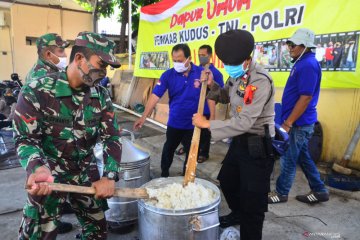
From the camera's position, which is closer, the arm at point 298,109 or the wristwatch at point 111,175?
the wristwatch at point 111,175

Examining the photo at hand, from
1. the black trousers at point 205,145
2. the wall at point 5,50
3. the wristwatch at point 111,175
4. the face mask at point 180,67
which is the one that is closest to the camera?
the wristwatch at point 111,175

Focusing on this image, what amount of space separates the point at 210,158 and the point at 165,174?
1346mm

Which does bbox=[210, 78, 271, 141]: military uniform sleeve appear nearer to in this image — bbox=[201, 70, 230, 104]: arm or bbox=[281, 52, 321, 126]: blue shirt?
bbox=[201, 70, 230, 104]: arm

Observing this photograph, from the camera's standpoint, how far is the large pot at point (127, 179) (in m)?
2.83

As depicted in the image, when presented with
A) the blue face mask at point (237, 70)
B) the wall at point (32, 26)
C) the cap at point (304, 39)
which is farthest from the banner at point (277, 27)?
the wall at point (32, 26)

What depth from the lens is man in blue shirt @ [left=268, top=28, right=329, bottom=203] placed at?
3217mm

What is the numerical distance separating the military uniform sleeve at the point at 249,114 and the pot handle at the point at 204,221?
591 mm

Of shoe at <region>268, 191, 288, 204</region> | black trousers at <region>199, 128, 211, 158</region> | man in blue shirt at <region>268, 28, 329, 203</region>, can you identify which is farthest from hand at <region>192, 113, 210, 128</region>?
black trousers at <region>199, 128, 211, 158</region>

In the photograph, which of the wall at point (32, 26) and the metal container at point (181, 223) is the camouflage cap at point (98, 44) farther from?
the wall at point (32, 26)

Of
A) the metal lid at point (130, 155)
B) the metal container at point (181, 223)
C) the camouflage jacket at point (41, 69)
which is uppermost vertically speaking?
the camouflage jacket at point (41, 69)

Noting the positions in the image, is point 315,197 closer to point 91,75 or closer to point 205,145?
point 205,145

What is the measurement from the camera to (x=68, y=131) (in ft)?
6.20

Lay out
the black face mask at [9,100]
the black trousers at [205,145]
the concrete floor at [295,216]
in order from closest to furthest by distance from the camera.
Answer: the concrete floor at [295,216], the black trousers at [205,145], the black face mask at [9,100]

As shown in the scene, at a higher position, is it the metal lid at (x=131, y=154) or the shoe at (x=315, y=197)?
the metal lid at (x=131, y=154)
